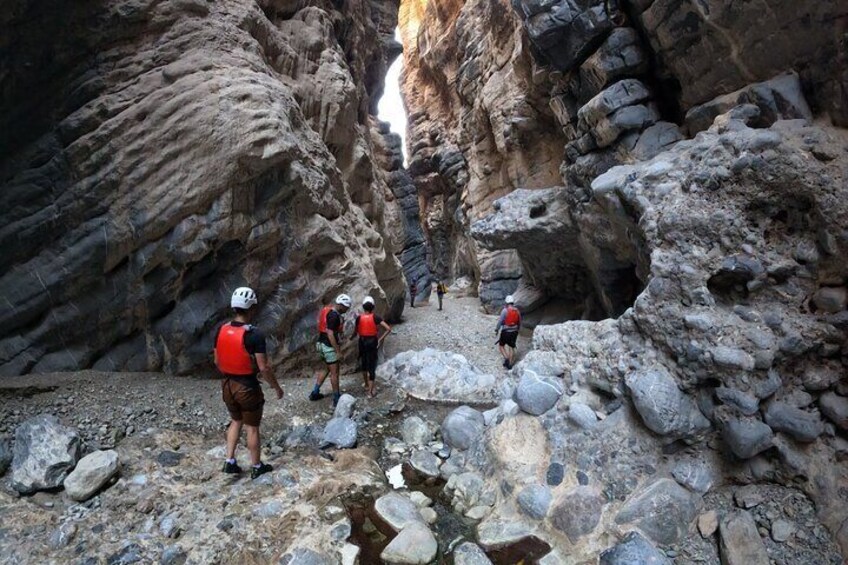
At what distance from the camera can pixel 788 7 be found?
6.09 m

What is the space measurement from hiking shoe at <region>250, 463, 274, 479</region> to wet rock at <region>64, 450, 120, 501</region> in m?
1.45

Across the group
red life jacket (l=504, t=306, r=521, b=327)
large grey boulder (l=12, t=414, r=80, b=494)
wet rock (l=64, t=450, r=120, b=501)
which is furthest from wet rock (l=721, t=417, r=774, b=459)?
large grey boulder (l=12, t=414, r=80, b=494)

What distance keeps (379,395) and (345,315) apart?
7.28 feet

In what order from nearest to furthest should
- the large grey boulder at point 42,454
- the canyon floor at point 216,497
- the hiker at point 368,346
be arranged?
the canyon floor at point 216,497
the large grey boulder at point 42,454
the hiker at point 368,346

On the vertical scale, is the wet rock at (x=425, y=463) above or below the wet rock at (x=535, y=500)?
below

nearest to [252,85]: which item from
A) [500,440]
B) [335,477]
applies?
[335,477]

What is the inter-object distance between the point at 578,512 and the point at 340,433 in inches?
134

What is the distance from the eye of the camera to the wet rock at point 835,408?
13.1 feet

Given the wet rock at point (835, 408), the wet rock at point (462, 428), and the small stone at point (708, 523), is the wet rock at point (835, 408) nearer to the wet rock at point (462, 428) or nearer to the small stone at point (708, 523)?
the small stone at point (708, 523)

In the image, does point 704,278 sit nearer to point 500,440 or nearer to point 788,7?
point 500,440

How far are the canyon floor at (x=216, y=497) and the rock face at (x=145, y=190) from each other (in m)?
1.05

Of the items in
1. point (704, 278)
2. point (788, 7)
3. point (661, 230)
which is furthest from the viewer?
point (788, 7)

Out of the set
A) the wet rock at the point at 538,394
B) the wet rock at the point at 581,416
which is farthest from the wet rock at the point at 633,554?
the wet rock at the point at 538,394

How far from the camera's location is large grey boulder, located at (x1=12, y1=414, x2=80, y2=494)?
4.20m
